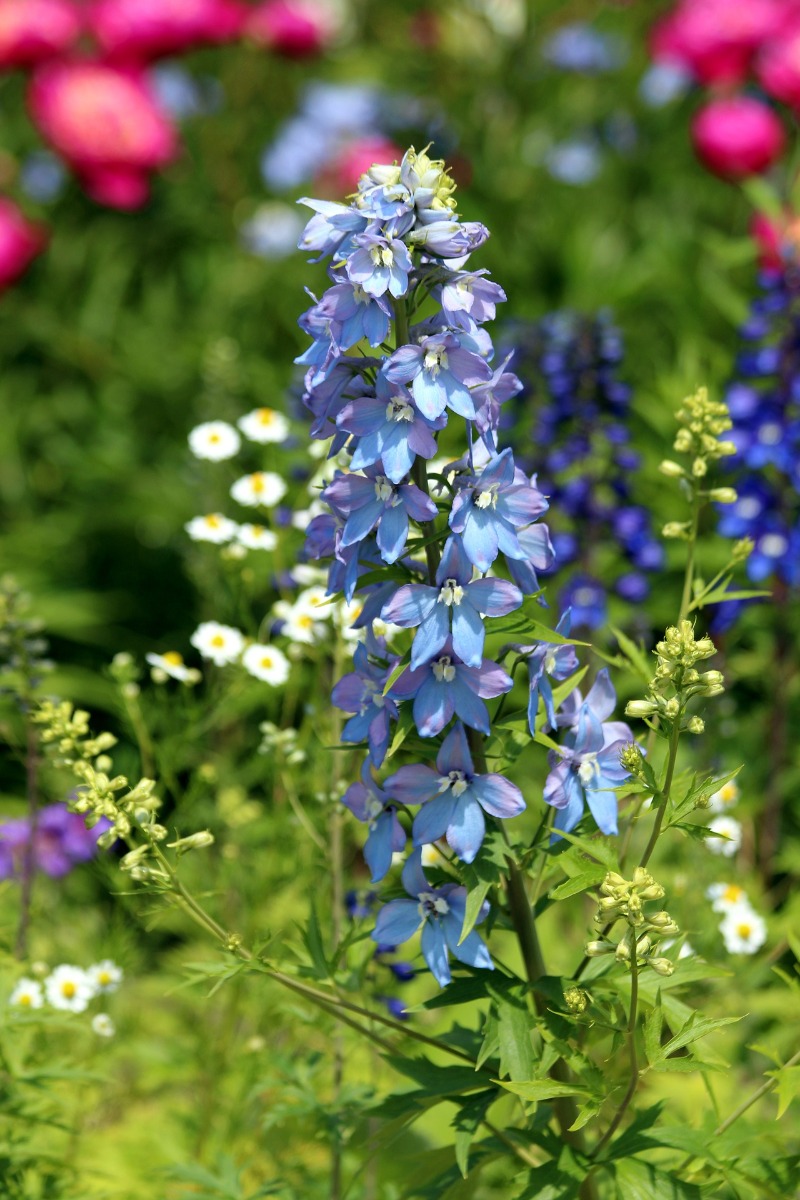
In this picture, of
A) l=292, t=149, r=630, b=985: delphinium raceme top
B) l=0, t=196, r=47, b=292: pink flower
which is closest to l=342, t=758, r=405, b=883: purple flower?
l=292, t=149, r=630, b=985: delphinium raceme top

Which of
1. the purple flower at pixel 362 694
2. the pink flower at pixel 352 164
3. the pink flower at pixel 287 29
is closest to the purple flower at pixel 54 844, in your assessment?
the purple flower at pixel 362 694

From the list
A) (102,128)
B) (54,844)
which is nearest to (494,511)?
(54,844)

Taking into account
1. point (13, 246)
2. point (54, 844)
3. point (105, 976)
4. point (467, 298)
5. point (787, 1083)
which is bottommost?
point (54, 844)

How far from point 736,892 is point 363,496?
1462 mm

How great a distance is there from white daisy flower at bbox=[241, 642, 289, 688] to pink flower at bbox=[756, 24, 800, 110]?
291 cm

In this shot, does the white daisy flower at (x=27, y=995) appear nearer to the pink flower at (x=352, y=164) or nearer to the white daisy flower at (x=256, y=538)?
the white daisy flower at (x=256, y=538)

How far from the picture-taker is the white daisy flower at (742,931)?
98.9 inches

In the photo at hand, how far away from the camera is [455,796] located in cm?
162

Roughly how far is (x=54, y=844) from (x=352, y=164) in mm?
2920

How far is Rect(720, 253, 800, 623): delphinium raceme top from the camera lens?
3047 mm

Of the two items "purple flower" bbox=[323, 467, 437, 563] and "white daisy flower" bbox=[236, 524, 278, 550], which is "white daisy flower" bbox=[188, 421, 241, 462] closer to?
"white daisy flower" bbox=[236, 524, 278, 550]

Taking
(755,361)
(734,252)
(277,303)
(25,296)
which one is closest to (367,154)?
(277,303)

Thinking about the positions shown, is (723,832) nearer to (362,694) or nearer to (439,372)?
(362,694)

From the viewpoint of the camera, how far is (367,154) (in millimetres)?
4910
